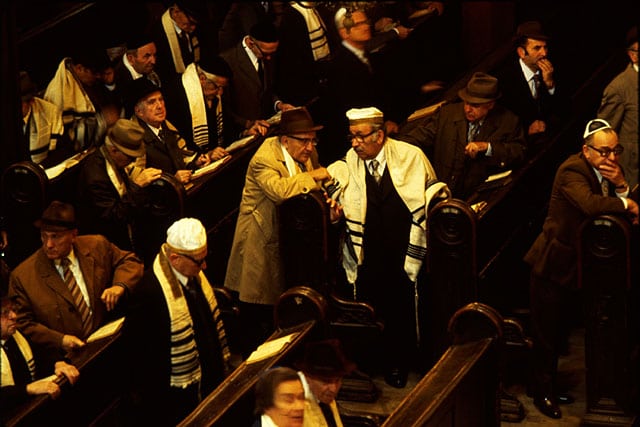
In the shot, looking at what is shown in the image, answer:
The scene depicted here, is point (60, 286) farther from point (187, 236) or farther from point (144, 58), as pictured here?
point (144, 58)

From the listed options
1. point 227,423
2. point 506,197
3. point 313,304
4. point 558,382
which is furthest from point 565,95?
point 227,423

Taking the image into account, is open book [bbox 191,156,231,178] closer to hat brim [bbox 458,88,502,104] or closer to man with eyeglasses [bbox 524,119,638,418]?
hat brim [bbox 458,88,502,104]

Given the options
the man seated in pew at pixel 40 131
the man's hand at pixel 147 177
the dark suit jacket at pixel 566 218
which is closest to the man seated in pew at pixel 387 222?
the dark suit jacket at pixel 566 218

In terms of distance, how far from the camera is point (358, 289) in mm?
11062

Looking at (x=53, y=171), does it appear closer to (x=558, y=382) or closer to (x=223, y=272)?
(x=223, y=272)

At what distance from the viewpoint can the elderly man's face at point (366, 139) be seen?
10.8m

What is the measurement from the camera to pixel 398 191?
428 inches

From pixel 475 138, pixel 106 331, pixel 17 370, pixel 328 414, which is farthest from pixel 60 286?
pixel 475 138

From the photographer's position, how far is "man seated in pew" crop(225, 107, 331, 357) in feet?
36.1

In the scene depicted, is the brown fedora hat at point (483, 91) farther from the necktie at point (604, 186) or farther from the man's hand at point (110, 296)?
the man's hand at point (110, 296)

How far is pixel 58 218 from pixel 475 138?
3.13 meters

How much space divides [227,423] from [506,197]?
330cm

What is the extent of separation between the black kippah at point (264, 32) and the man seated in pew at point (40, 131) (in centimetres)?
161

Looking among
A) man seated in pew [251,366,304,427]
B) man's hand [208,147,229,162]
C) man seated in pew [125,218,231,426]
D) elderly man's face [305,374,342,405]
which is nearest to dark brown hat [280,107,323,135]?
man's hand [208,147,229,162]
